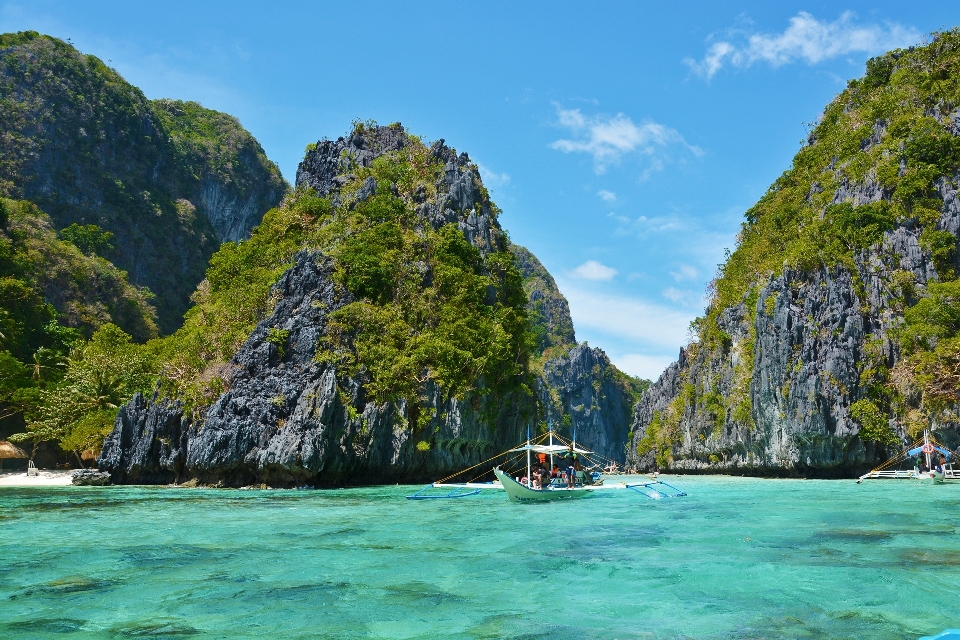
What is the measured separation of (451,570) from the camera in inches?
433

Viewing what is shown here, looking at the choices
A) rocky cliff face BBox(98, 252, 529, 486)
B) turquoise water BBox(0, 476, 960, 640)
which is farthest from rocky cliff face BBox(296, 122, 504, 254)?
turquoise water BBox(0, 476, 960, 640)

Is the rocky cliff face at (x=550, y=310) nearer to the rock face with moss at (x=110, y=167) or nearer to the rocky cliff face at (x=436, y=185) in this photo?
the rock face with moss at (x=110, y=167)

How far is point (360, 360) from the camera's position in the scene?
37.8m

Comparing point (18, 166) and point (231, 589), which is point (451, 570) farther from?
point (18, 166)

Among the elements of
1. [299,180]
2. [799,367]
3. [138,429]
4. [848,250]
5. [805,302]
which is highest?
[299,180]

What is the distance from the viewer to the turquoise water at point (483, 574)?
759cm

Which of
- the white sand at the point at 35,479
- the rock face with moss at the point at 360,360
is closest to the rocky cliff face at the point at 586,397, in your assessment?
the rock face with moss at the point at 360,360

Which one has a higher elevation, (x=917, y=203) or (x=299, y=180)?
(x=299, y=180)

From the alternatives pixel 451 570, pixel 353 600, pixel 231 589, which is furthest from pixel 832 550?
pixel 231 589

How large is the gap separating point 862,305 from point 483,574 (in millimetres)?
40968

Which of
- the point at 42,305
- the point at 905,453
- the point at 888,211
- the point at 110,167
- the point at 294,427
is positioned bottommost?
the point at 905,453

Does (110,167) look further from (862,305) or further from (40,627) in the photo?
(40,627)

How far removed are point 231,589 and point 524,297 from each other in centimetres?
4328

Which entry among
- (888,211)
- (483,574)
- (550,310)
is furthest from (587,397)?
(483,574)
